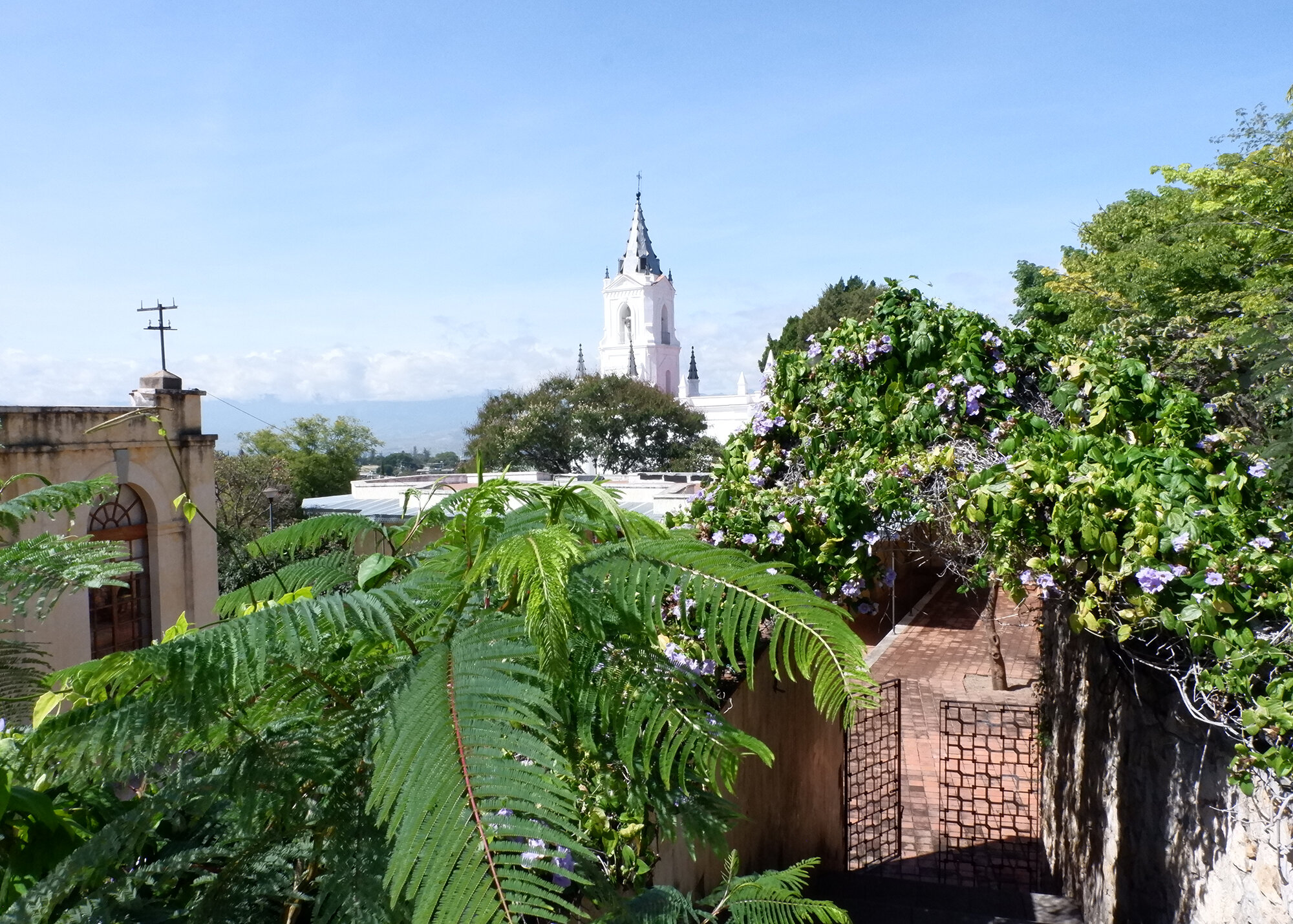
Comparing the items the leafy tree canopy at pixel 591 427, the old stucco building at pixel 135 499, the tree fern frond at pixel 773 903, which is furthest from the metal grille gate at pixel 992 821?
the leafy tree canopy at pixel 591 427

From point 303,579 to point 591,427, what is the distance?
1287 inches

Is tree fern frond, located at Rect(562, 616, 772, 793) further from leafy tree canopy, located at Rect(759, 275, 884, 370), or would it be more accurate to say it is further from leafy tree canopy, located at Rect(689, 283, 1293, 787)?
leafy tree canopy, located at Rect(759, 275, 884, 370)

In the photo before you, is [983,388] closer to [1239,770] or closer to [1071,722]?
[1239,770]

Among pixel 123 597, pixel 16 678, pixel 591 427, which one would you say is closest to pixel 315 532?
pixel 16 678

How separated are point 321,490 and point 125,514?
88.3 feet

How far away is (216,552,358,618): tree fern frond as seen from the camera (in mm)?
1980

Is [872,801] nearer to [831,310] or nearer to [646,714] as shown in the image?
[646,714]

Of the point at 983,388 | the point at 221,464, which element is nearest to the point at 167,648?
the point at 983,388

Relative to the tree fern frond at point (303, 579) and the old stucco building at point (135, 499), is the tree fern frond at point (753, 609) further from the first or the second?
the old stucco building at point (135, 499)

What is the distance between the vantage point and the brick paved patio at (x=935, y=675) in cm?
712

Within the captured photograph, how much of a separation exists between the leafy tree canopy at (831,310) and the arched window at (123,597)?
1061 inches

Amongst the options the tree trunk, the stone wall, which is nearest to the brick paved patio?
the tree trunk

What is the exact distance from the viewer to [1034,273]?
24875 millimetres

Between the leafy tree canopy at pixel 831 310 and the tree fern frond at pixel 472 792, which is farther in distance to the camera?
the leafy tree canopy at pixel 831 310
